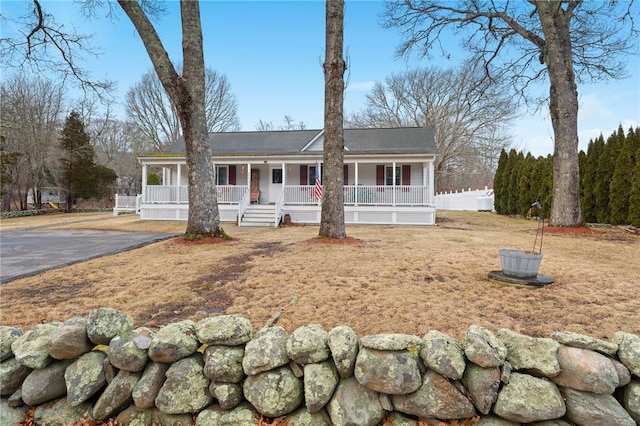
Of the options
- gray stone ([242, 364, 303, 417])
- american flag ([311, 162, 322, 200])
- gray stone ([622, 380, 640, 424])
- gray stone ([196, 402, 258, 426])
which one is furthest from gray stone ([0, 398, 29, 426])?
american flag ([311, 162, 322, 200])

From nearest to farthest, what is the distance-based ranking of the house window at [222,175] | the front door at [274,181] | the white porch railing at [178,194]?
1. the white porch railing at [178,194]
2. the front door at [274,181]
3. the house window at [222,175]

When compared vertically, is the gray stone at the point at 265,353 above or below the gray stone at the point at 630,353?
below

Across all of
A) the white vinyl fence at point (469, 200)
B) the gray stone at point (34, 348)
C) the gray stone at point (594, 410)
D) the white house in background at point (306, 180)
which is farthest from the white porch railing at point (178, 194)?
the white vinyl fence at point (469, 200)

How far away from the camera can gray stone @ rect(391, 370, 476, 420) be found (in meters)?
1.62

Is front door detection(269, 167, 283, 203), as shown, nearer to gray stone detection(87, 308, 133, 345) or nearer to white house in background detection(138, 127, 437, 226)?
white house in background detection(138, 127, 437, 226)

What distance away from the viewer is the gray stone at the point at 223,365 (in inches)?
71.1

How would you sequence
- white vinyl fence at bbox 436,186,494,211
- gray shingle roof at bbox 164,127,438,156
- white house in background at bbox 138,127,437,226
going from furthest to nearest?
white vinyl fence at bbox 436,186,494,211 < gray shingle roof at bbox 164,127,438,156 < white house in background at bbox 138,127,437,226

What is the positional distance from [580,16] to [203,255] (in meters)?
14.3

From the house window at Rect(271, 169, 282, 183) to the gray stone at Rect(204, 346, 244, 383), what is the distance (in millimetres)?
14363

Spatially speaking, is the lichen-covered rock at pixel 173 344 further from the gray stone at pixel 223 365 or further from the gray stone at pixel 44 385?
the gray stone at pixel 44 385

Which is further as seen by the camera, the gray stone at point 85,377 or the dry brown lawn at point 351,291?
the dry brown lawn at point 351,291

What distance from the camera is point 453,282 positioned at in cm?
383

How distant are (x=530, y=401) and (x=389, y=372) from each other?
69cm

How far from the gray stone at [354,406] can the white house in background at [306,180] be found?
1064 centimetres
